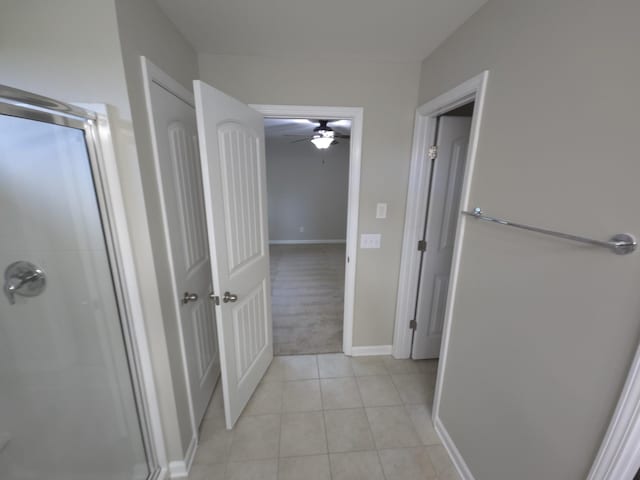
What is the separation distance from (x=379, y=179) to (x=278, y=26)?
1106 mm

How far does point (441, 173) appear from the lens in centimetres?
188

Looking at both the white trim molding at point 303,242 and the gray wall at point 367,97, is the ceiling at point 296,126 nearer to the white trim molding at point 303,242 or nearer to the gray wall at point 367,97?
the gray wall at point 367,97

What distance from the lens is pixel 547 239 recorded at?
0.90 meters

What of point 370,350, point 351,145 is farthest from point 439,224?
point 370,350

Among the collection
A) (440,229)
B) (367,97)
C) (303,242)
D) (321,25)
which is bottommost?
(303,242)

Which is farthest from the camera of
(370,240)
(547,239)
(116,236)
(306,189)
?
(306,189)

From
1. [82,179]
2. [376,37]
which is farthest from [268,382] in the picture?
[376,37]

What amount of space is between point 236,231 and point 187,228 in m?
0.27

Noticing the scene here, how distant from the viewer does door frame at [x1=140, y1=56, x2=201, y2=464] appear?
1.07 metres

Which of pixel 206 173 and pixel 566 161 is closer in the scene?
pixel 566 161

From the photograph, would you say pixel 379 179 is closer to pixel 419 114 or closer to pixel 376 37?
pixel 419 114

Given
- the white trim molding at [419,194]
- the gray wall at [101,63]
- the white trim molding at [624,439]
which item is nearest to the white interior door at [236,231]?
the gray wall at [101,63]

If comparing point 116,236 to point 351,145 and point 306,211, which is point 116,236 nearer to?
point 351,145

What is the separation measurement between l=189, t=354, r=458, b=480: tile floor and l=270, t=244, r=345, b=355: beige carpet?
1.07 feet
